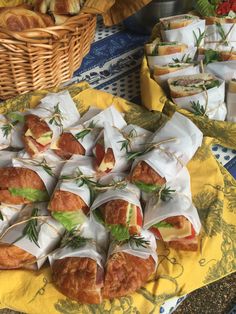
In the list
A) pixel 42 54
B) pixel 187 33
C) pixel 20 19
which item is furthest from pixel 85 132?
pixel 187 33

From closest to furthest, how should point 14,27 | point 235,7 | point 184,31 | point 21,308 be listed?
point 21,308 < point 14,27 < point 184,31 < point 235,7

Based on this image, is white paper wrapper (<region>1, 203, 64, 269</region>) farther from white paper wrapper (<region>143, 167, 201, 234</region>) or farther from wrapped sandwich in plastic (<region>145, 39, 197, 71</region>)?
wrapped sandwich in plastic (<region>145, 39, 197, 71</region>)

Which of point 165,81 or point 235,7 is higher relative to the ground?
point 235,7

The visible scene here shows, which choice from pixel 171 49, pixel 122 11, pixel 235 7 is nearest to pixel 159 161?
pixel 171 49

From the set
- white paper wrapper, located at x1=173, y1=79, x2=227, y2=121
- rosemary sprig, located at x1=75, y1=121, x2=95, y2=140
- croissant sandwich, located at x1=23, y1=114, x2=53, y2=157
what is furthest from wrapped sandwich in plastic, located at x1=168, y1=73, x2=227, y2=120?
croissant sandwich, located at x1=23, y1=114, x2=53, y2=157

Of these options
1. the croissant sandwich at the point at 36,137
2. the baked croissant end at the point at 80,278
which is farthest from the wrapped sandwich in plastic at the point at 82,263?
the croissant sandwich at the point at 36,137

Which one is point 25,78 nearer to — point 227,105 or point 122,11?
point 122,11

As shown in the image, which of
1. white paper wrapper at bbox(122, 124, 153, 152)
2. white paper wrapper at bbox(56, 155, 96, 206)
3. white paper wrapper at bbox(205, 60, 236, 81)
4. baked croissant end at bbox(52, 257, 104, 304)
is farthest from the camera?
white paper wrapper at bbox(205, 60, 236, 81)
